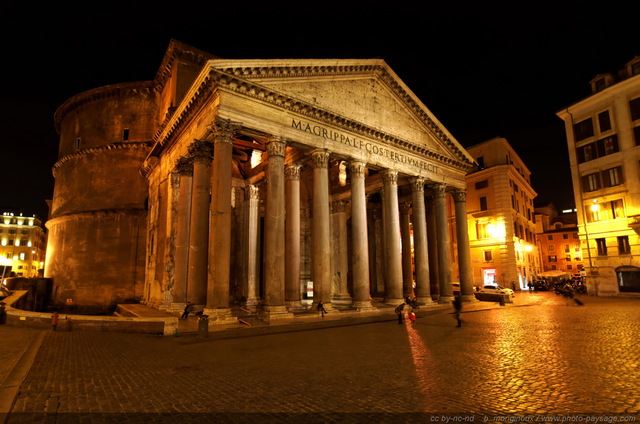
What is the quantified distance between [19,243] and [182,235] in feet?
283

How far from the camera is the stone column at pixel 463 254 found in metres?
23.8

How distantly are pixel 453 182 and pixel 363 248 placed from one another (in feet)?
33.6

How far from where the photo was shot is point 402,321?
579 inches

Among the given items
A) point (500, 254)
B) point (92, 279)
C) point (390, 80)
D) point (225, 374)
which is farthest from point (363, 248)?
point (500, 254)

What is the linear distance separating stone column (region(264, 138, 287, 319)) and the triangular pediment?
2835 millimetres

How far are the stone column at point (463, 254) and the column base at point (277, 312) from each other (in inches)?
528

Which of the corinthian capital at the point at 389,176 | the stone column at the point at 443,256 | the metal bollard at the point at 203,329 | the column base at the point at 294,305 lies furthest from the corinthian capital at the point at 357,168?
the metal bollard at the point at 203,329

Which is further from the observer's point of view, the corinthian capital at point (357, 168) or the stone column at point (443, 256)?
the stone column at point (443, 256)

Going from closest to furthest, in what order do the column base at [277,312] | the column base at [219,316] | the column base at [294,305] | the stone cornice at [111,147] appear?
the column base at [219,316] → the column base at [277,312] → the column base at [294,305] → the stone cornice at [111,147]

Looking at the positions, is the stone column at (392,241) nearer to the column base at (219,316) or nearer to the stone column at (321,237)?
the stone column at (321,237)

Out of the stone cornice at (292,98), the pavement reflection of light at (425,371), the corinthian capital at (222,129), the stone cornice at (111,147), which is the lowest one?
the pavement reflection of light at (425,371)

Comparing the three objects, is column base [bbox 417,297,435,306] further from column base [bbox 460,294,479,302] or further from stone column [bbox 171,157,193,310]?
stone column [bbox 171,157,193,310]

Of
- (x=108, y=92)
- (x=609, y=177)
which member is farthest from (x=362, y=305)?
(x=108, y=92)

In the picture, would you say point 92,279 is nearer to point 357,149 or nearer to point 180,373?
point 357,149
